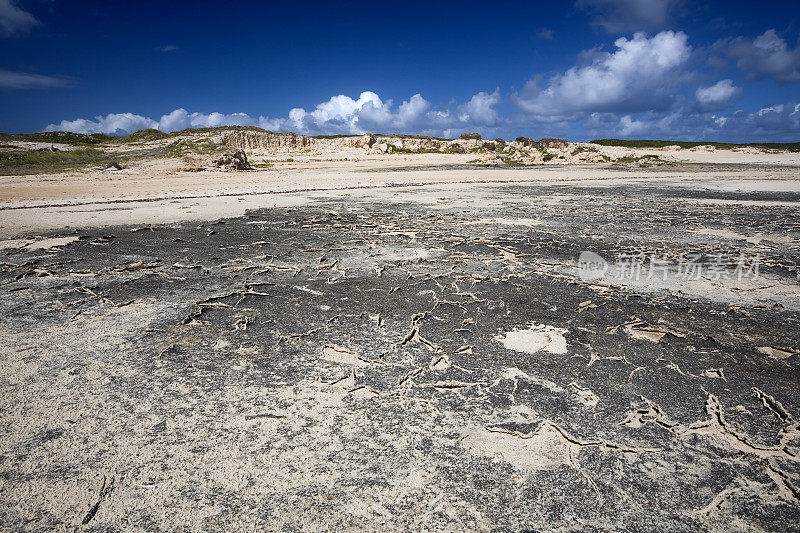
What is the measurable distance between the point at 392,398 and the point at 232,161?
21836 mm

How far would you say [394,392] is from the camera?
7.45 ft

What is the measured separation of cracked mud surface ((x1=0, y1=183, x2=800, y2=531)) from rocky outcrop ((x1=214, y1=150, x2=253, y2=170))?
1795 centimetres

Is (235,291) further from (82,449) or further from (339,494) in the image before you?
(339,494)

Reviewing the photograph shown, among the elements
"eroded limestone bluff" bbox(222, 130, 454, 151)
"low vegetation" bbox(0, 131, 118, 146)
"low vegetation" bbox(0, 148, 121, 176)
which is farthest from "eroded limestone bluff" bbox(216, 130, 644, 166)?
"low vegetation" bbox(0, 148, 121, 176)

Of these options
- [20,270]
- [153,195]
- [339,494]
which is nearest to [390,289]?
[339,494]

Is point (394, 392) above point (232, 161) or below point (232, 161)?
below

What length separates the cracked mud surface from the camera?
5.15ft

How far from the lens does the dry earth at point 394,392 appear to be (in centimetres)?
157

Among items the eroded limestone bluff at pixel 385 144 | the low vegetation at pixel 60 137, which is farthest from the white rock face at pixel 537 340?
the eroded limestone bluff at pixel 385 144

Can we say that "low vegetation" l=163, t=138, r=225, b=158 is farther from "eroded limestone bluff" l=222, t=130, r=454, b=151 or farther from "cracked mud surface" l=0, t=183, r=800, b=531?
"eroded limestone bluff" l=222, t=130, r=454, b=151

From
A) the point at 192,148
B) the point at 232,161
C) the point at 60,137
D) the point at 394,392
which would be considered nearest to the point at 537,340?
the point at 394,392

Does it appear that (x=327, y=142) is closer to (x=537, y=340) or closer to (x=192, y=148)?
(x=192, y=148)

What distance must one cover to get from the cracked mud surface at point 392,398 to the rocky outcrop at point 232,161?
17950 mm

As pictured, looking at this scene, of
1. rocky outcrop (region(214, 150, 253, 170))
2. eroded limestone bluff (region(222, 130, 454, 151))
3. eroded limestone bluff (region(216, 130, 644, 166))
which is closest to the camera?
rocky outcrop (region(214, 150, 253, 170))
